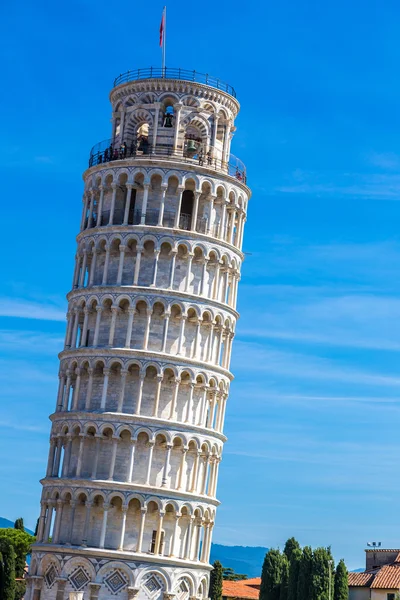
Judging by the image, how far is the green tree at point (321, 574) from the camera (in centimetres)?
8625

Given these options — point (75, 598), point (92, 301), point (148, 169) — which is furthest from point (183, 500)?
point (148, 169)

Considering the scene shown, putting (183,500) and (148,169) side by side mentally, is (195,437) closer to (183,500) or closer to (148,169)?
(183,500)

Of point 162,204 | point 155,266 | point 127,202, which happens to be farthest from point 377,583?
point 127,202

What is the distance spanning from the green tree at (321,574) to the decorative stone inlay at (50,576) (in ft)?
67.7

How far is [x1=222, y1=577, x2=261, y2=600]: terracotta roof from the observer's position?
398 feet

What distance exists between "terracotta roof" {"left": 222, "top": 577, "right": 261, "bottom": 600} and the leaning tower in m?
44.6

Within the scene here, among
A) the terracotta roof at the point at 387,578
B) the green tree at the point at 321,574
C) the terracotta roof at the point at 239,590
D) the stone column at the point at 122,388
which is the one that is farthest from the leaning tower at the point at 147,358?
the terracotta roof at the point at 239,590

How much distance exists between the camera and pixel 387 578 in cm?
9912

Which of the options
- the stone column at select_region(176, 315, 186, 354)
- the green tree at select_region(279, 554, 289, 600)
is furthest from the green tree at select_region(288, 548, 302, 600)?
the stone column at select_region(176, 315, 186, 354)

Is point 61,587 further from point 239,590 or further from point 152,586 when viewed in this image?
point 239,590

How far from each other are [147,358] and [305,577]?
23256mm

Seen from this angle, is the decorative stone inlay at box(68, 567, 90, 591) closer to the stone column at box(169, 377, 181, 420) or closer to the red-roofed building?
the stone column at box(169, 377, 181, 420)

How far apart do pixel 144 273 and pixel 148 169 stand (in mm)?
7141

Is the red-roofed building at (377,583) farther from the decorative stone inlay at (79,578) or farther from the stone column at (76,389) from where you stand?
the stone column at (76,389)
